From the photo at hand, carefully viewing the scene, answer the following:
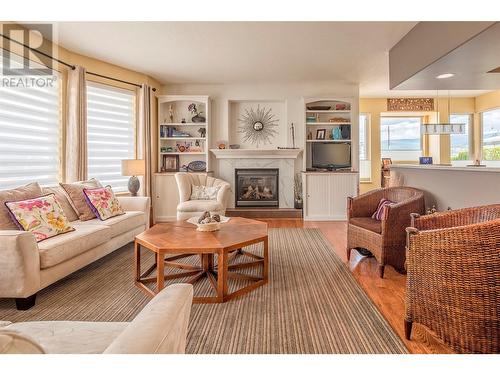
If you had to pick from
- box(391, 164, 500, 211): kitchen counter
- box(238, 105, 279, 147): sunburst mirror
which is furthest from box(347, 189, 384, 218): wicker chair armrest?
box(238, 105, 279, 147): sunburst mirror

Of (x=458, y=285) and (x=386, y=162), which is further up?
(x=386, y=162)

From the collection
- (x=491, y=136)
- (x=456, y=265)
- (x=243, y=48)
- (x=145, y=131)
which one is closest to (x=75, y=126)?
(x=145, y=131)

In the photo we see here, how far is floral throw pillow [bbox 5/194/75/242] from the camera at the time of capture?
251 centimetres

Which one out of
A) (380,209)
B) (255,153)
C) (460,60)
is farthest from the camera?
(255,153)

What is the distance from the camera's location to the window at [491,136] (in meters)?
7.06

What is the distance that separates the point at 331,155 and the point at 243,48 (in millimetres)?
2764

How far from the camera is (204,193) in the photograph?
5.09 meters

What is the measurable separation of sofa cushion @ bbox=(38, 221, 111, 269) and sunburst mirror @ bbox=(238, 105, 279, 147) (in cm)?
375

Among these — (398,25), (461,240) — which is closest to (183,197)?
(398,25)

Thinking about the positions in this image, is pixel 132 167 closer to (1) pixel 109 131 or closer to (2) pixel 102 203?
(1) pixel 109 131

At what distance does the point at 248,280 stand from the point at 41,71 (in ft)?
11.9

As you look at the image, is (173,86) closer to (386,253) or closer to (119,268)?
(119,268)

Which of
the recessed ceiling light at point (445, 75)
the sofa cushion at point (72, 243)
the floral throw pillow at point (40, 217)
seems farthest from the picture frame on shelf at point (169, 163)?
the recessed ceiling light at point (445, 75)

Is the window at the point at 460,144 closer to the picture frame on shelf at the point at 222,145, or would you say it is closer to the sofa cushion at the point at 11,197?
the picture frame on shelf at the point at 222,145
